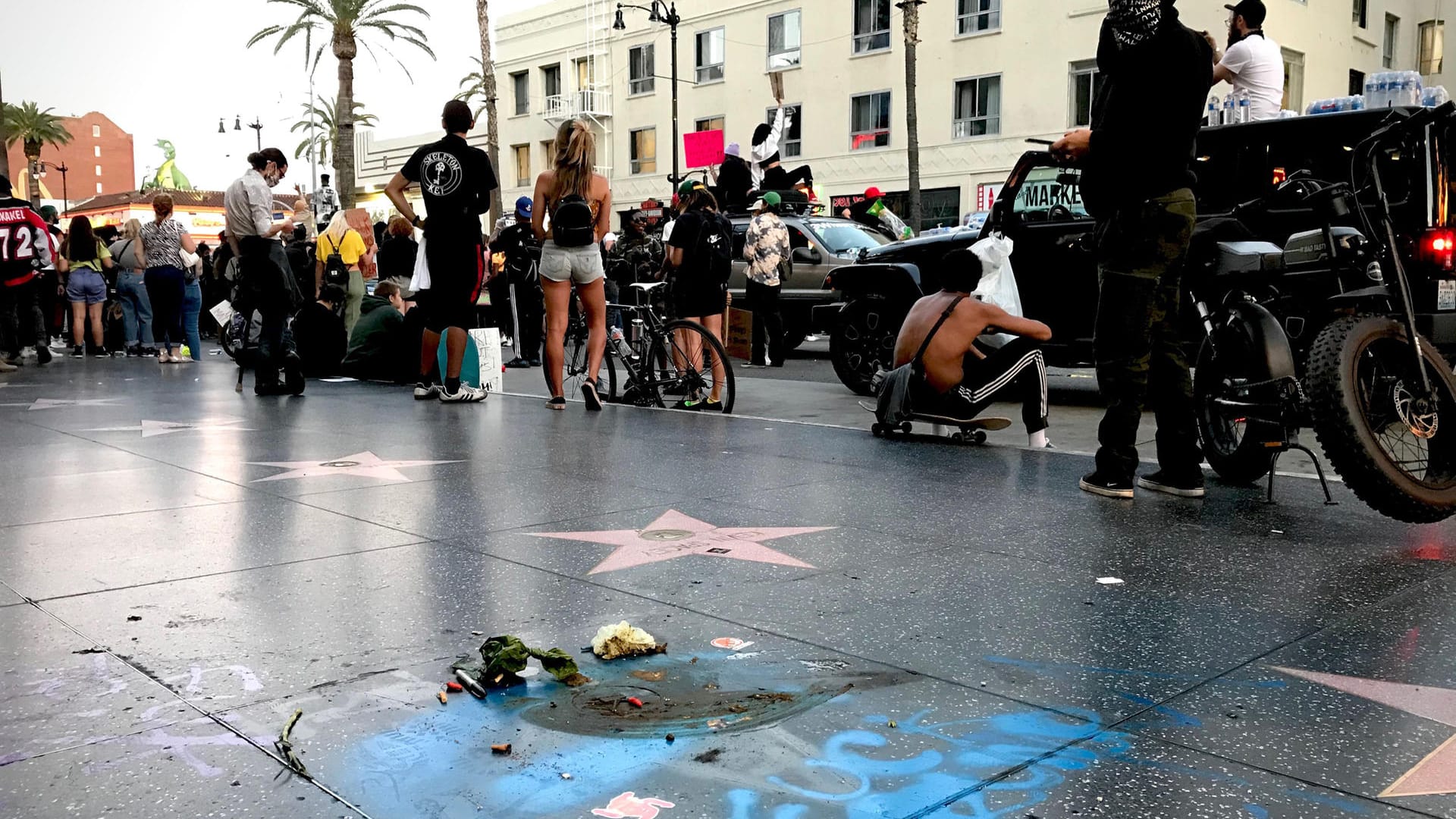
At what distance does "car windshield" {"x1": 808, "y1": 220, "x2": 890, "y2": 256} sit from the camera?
15266 mm

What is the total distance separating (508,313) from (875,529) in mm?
12677

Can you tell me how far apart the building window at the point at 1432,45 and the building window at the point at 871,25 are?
15.8 m

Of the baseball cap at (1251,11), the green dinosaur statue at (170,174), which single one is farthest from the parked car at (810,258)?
the green dinosaur statue at (170,174)

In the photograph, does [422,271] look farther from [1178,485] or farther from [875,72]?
[875,72]

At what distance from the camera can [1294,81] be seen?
31531 mm

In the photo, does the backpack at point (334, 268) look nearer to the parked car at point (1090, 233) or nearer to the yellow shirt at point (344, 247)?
the yellow shirt at point (344, 247)

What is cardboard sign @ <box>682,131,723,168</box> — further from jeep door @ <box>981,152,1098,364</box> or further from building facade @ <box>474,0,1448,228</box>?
jeep door @ <box>981,152,1098,364</box>

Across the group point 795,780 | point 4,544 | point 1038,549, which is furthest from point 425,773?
point 4,544

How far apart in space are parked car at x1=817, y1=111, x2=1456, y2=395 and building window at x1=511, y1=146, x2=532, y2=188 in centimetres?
4054

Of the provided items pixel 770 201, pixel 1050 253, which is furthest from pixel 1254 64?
pixel 770 201

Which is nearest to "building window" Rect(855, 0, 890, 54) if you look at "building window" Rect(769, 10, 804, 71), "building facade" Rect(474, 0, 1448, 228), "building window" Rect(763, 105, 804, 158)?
"building facade" Rect(474, 0, 1448, 228)

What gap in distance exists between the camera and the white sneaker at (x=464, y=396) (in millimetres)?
9664

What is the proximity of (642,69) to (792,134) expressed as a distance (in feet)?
28.0

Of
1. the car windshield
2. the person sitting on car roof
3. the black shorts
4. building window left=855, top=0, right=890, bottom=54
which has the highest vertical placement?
building window left=855, top=0, right=890, bottom=54
